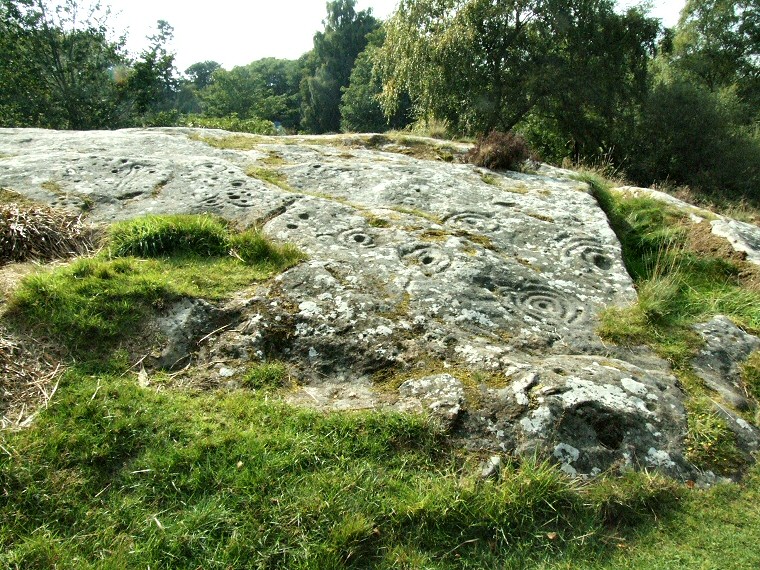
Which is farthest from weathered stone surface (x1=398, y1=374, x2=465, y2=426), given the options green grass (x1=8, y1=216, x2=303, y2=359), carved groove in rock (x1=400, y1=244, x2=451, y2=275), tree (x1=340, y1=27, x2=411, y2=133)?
tree (x1=340, y1=27, x2=411, y2=133)

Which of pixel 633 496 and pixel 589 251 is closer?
pixel 633 496

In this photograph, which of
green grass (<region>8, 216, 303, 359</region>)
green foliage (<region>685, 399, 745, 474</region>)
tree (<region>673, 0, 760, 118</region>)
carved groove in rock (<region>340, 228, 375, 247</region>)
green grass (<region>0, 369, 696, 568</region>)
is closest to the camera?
green grass (<region>0, 369, 696, 568</region>)

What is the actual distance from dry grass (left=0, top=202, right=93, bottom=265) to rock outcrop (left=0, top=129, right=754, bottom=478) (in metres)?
0.36

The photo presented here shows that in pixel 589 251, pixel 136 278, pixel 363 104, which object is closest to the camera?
pixel 136 278

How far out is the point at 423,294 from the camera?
15.2 feet

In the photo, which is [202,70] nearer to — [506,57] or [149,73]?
[149,73]

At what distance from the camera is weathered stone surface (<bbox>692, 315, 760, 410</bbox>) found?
4085mm

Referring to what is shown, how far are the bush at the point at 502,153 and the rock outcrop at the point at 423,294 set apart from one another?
557 millimetres

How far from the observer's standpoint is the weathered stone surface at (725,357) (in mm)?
4085

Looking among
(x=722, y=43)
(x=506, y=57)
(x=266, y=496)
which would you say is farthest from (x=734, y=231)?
(x=722, y=43)

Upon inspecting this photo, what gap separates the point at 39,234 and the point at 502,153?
6.20 metres

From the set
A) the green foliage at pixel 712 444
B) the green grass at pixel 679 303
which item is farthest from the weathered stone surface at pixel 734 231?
the green foliage at pixel 712 444

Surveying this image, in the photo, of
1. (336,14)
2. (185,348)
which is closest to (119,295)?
(185,348)

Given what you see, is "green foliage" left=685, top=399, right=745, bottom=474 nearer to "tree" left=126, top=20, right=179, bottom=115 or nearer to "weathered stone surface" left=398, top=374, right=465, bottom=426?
"weathered stone surface" left=398, top=374, right=465, bottom=426
